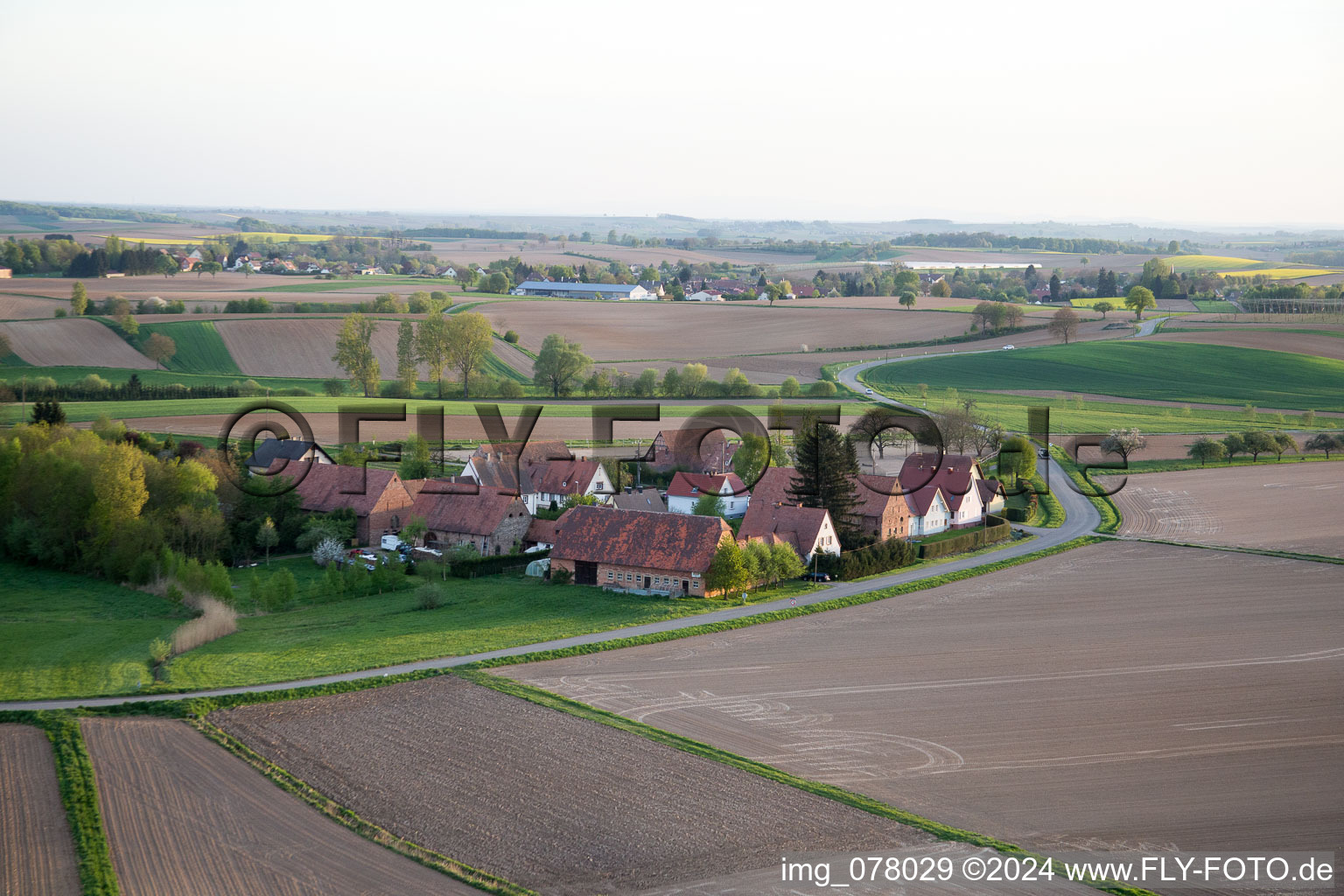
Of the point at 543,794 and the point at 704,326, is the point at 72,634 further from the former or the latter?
the point at 704,326

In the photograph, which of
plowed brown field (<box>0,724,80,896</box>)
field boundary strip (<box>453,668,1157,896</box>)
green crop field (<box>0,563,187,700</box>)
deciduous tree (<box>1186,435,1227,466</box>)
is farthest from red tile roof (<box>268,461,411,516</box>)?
deciduous tree (<box>1186,435,1227,466</box>)

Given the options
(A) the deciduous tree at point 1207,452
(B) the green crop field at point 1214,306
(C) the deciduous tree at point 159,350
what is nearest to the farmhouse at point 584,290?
(C) the deciduous tree at point 159,350

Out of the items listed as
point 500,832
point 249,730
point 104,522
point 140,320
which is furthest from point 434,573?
point 140,320

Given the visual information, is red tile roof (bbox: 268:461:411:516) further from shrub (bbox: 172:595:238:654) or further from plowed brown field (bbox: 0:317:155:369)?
plowed brown field (bbox: 0:317:155:369)

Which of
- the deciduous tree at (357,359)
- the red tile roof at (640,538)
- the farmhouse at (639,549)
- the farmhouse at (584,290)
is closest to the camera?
the farmhouse at (639,549)

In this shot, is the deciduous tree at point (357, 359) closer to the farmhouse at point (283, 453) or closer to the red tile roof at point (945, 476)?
the farmhouse at point (283, 453)

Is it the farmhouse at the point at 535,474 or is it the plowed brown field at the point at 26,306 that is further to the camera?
the plowed brown field at the point at 26,306
